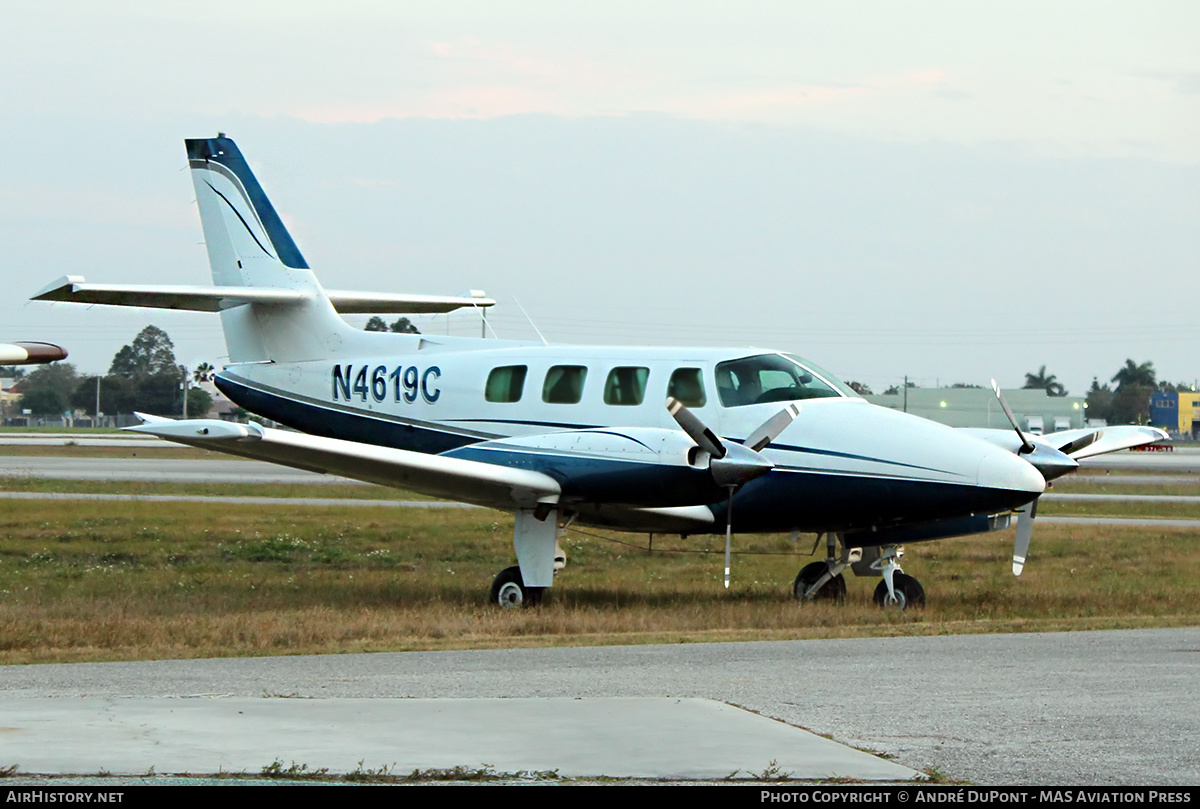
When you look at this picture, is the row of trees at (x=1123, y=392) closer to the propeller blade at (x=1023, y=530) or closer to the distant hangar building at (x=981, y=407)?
the distant hangar building at (x=981, y=407)

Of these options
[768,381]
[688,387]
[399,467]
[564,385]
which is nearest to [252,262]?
[564,385]

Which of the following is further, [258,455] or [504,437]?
[504,437]

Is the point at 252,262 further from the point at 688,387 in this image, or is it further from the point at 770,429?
the point at 770,429

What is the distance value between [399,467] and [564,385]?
8.83ft

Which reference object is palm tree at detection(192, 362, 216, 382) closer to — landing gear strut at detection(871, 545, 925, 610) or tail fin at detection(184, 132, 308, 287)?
tail fin at detection(184, 132, 308, 287)

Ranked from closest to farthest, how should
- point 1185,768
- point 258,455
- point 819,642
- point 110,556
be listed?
point 1185,768 → point 819,642 → point 258,455 → point 110,556

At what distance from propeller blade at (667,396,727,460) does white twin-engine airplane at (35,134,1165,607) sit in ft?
0.08

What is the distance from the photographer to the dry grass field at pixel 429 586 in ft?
45.3

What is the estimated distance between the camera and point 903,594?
16578 millimetres

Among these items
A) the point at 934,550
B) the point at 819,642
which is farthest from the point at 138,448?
the point at 819,642

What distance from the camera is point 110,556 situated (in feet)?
75.8

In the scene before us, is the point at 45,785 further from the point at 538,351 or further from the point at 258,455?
the point at 538,351

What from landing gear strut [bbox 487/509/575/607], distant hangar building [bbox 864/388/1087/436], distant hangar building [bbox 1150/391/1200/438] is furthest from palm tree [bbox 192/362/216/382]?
distant hangar building [bbox 1150/391/1200/438]

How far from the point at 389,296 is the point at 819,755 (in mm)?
15068
